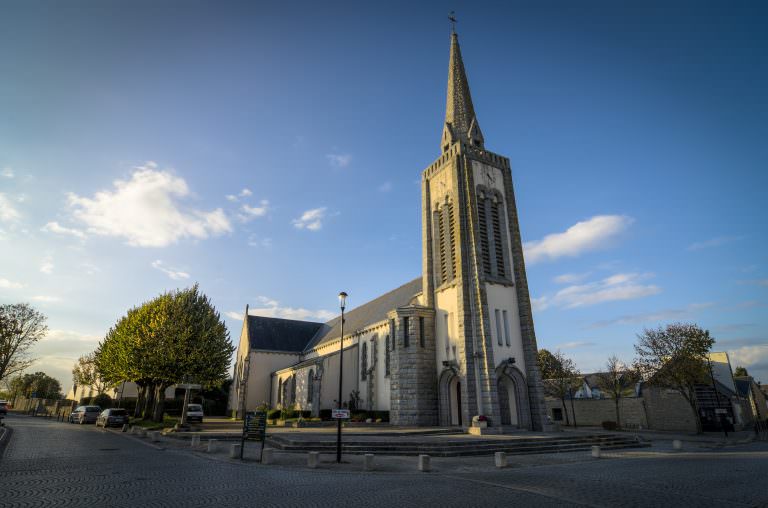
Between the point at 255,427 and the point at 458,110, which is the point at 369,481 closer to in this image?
the point at 255,427

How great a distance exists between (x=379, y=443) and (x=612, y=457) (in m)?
10.3

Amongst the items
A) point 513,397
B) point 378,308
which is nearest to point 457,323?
point 513,397

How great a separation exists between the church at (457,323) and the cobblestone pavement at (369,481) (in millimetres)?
9793

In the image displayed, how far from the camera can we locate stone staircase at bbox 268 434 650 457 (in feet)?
57.8

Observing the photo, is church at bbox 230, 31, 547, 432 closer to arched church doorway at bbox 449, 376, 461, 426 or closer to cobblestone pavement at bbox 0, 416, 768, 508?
arched church doorway at bbox 449, 376, 461, 426

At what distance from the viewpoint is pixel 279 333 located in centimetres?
5584

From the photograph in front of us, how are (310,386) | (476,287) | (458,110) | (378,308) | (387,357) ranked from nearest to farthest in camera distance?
(476,287)
(387,357)
(458,110)
(310,386)
(378,308)

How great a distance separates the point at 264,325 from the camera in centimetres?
5581

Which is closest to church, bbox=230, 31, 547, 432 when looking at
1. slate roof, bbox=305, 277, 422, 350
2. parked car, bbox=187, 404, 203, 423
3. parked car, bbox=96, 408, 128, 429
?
slate roof, bbox=305, 277, 422, 350

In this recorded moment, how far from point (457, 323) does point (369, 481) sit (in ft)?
57.9

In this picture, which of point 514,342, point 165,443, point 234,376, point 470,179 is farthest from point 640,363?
point 234,376

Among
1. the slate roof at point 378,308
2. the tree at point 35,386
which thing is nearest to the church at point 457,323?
the slate roof at point 378,308

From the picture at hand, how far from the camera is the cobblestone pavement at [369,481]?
29.0ft

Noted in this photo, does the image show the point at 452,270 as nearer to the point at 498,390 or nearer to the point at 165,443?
the point at 498,390
